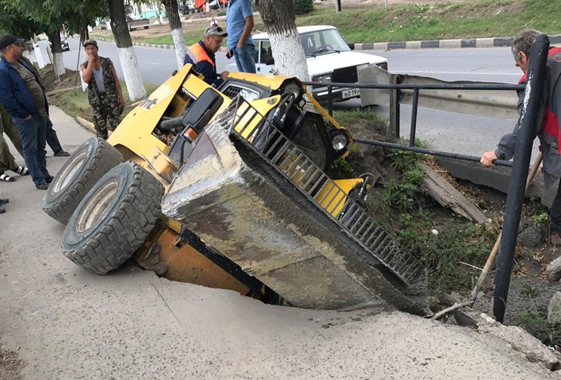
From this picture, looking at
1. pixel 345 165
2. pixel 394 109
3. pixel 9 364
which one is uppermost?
pixel 394 109

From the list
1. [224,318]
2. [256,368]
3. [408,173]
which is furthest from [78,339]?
[408,173]

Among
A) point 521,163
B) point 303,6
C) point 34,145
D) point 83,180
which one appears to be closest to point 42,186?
point 34,145

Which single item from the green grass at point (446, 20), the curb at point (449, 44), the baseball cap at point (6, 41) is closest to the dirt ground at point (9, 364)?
the baseball cap at point (6, 41)

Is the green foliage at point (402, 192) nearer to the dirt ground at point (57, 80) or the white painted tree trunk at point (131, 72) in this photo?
the white painted tree trunk at point (131, 72)

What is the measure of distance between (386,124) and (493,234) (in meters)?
2.10

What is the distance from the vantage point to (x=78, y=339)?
3.00 metres

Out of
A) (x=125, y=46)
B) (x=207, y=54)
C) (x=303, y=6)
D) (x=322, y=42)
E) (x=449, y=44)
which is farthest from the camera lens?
(x=303, y=6)

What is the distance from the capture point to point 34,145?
6078 millimetres

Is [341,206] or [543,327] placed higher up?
[341,206]

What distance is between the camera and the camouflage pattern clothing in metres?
7.10

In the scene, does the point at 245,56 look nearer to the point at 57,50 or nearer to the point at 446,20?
the point at 446,20

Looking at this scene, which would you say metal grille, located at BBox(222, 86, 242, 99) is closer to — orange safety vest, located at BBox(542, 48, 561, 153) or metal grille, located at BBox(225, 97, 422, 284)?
metal grille, located at BBox(225, 97, 422, 284)

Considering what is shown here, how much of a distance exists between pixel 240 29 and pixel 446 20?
1345 centimetres

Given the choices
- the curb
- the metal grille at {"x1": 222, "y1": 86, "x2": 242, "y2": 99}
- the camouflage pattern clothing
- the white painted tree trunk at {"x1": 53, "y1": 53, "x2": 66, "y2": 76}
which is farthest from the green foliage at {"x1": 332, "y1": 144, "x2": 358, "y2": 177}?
the white painted tree trunk at {"x1": 53, "y1": 53, "x2": 66, "y2": 76}
